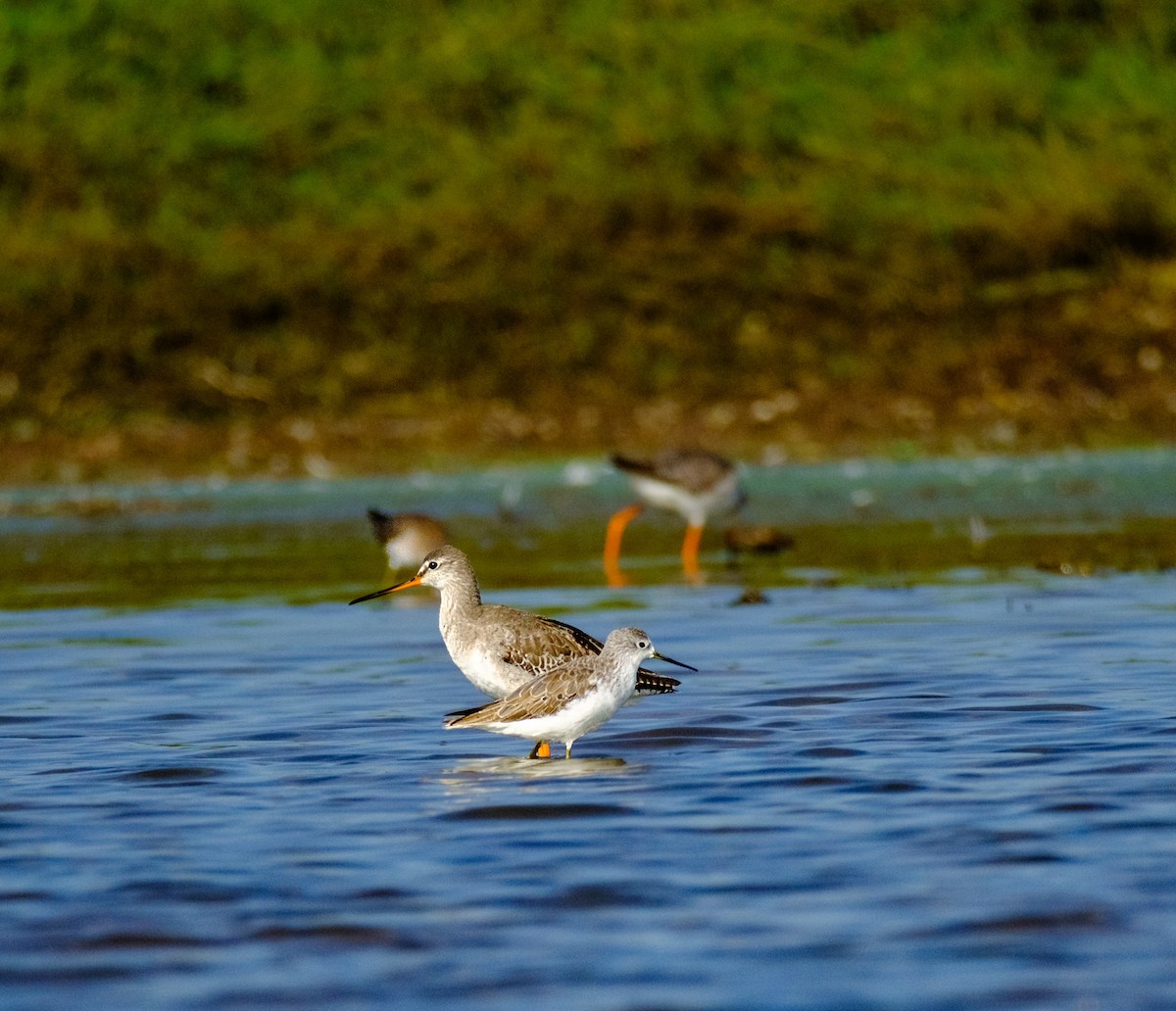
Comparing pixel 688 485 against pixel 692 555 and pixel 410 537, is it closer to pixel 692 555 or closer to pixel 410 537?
pixel 692 555

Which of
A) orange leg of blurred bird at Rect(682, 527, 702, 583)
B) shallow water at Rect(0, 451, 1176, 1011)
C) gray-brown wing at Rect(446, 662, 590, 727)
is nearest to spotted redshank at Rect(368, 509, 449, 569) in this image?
orange leg of blurred bird at Rect(682, 527, 702, 583)

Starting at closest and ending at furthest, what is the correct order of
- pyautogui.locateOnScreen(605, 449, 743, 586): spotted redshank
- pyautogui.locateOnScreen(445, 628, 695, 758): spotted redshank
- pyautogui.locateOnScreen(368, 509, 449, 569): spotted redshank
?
pyautogui.locateOnScreen(445, 628, 695, 758): spotted redshank → pyautogui.locateOnScreen(368, 509, 449, 569): spotted redshank → pyautogui.locateOnScreen(605, 449, 743, 586): spotted redshank

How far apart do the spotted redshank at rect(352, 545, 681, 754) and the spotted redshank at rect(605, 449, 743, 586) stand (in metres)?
9.03

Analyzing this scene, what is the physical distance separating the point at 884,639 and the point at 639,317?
65.5 ft

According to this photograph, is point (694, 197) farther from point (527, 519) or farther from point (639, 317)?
point (527, 519)

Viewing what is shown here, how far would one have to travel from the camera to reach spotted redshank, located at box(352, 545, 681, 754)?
33.0 ft

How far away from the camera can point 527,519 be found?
23344 mm

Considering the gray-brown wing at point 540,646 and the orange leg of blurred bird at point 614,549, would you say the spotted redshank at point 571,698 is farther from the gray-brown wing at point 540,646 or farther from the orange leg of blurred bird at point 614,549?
the orange leg of blurred bird at point 614,549

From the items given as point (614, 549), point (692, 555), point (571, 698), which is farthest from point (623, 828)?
point (614, 549)

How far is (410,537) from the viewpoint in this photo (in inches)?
683

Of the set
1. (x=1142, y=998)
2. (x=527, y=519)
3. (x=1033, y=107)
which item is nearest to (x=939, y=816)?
(x=1142, y=998)

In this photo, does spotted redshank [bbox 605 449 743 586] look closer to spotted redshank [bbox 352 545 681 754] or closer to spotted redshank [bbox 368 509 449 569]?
spotted redshank [bbox 368 509 449 569]

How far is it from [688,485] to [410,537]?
354cm

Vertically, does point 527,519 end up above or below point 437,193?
below
